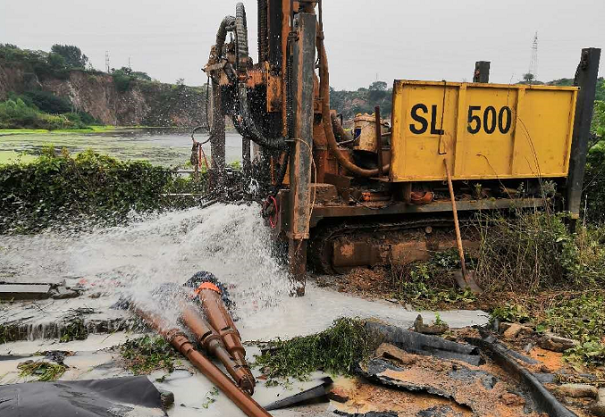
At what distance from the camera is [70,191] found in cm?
945

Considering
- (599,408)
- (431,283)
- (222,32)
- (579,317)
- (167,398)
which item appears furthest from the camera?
(222,32)

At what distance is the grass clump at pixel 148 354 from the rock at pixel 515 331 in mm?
3243

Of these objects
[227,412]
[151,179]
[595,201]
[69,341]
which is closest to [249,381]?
[227,412]

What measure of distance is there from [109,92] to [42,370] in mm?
54955

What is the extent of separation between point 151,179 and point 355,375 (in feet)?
22.5

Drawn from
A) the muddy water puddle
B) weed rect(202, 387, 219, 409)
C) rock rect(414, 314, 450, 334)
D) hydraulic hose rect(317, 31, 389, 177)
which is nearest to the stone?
the muddy water puddle

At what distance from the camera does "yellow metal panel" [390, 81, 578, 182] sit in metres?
6.86

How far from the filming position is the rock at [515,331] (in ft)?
16.7

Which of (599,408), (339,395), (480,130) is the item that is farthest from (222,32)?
(599,408)

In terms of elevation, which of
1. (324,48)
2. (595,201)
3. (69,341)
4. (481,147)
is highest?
(324,48)

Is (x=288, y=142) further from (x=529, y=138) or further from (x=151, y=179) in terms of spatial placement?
(x=151, y=179)

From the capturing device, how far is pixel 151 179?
10.0 metres

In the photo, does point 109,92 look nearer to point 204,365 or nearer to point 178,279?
point 178,279

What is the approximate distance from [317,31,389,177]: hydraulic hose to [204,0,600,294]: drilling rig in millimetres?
14
